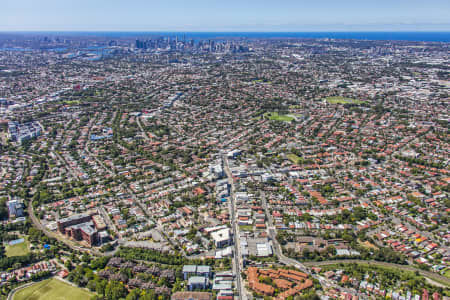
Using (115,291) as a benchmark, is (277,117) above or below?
above

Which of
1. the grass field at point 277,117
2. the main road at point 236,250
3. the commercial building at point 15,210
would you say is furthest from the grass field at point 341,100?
the commercial building at point 15,210

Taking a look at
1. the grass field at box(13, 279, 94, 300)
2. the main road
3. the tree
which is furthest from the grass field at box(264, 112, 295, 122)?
the grass field at box(13, 279, 94, 300)

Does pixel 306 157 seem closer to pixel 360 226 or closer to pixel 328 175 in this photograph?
pixel 328 175

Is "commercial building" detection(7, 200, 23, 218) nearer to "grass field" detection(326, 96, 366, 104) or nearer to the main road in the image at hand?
the main road

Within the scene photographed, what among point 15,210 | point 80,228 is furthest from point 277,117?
point 15,210

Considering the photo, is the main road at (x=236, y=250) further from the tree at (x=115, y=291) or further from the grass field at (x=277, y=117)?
the grass field at (x=277, y=117)

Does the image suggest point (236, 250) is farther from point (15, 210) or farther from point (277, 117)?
point (277, 117)
